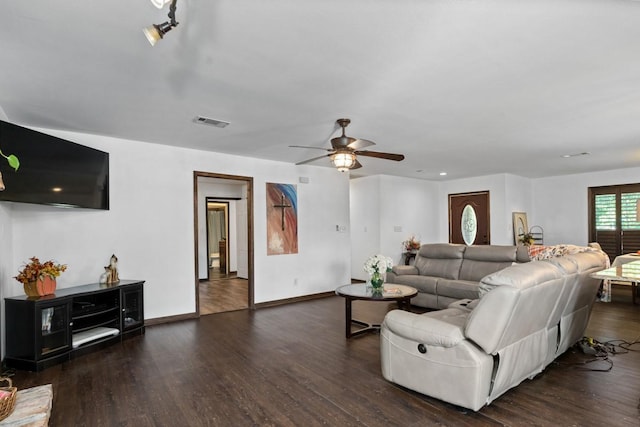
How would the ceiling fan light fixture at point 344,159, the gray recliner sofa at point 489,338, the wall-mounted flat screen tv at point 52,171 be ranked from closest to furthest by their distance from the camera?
the gray recliner sofa at point 489,338
the wall-mounted flat screen tv at point 52,171
the ceiling fan light fixture at point 344,159

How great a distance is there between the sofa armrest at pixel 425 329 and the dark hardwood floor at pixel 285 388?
48 centimetres

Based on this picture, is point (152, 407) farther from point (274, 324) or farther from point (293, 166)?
point (293, 166)

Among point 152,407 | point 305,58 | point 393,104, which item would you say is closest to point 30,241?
point 152,407

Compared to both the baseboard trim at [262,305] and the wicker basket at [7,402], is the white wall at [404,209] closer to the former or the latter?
the baseboard trim at [262,305]

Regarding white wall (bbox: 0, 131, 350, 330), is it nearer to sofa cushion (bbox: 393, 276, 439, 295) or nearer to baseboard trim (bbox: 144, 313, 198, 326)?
baseboard trim (bbox: 144, 313, 198, 326)

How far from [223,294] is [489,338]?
550 centimetres

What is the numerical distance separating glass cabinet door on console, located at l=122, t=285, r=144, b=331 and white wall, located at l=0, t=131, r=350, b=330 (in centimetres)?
39

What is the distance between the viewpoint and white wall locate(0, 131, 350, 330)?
409 centimetres

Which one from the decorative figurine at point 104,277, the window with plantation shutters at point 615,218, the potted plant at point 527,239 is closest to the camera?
the decorative figurine at point 104,277

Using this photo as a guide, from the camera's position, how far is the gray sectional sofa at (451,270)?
507 centimetres

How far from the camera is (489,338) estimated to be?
2342mm

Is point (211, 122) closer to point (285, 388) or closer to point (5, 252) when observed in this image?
point (5, 252)

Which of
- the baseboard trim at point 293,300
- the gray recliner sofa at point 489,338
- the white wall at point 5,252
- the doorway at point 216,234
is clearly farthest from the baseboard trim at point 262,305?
the doorway at point 216,234

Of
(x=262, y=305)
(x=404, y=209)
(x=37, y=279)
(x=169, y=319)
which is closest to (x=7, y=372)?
(x=37, y=279)
